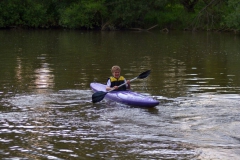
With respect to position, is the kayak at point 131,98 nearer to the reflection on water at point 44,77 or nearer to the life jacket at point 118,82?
the life jacket at point 118,82

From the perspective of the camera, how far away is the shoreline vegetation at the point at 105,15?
48.8 meters

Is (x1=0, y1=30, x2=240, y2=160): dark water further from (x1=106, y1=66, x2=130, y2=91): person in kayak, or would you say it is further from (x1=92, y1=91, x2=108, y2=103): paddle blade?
(x1=106, y1=66, x2=130, y2=91): person in kayak

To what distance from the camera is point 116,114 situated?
36.9ft

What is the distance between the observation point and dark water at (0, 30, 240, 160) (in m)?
8.46

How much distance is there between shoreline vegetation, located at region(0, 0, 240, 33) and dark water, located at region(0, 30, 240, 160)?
91.8 ft

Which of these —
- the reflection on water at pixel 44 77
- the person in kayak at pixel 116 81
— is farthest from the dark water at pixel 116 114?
the person in kayak at pixel 116 81

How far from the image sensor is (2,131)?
31.3 feet

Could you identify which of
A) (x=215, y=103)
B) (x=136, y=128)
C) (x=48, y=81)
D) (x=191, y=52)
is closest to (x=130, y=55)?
(x=191, y=52)

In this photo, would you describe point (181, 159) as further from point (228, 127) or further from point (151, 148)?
point (228, 127)

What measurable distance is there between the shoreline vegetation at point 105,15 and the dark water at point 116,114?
28.0 meters

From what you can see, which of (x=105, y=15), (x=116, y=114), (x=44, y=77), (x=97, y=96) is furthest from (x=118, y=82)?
(x=105, y=15)

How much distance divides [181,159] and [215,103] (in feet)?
14.7

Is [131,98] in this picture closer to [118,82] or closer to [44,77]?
[118,82]

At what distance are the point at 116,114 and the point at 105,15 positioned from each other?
39007mm
